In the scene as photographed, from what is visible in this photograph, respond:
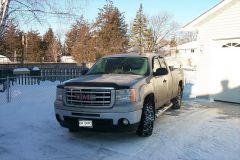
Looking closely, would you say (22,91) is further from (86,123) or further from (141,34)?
(141,34)

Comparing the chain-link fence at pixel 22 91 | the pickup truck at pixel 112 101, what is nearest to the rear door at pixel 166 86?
the pickup truck at pixel 112 101

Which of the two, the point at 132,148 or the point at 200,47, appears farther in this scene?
the point at 200,47

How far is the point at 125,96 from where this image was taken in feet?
22.6

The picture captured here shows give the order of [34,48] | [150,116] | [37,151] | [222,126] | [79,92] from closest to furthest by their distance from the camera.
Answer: [37,151]
[79,92]
[150,116]
[222,126]
[34,48]

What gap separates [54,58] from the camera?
62.2 meters

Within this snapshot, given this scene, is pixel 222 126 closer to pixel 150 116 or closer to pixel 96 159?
pixel 150 116

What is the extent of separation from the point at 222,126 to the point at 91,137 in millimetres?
3478

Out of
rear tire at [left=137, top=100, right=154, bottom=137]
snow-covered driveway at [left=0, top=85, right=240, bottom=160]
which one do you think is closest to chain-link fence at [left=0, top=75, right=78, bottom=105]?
snow-covered driveway at [left=0, top=85, right=240, bottom=160]

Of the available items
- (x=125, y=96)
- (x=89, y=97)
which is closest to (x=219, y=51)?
(x=125, y=96)

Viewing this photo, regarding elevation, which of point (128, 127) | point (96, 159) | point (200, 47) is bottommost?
point (96, 159)

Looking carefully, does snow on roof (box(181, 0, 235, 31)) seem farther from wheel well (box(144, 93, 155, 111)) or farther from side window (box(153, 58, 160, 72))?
wheel well (box(144, 93, 155, 111))

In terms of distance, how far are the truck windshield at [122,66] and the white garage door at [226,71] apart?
5797 mm

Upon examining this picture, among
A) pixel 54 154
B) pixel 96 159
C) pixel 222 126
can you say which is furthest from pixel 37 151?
pixel 222 126

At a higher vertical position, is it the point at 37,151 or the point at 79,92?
the point at 79,92
